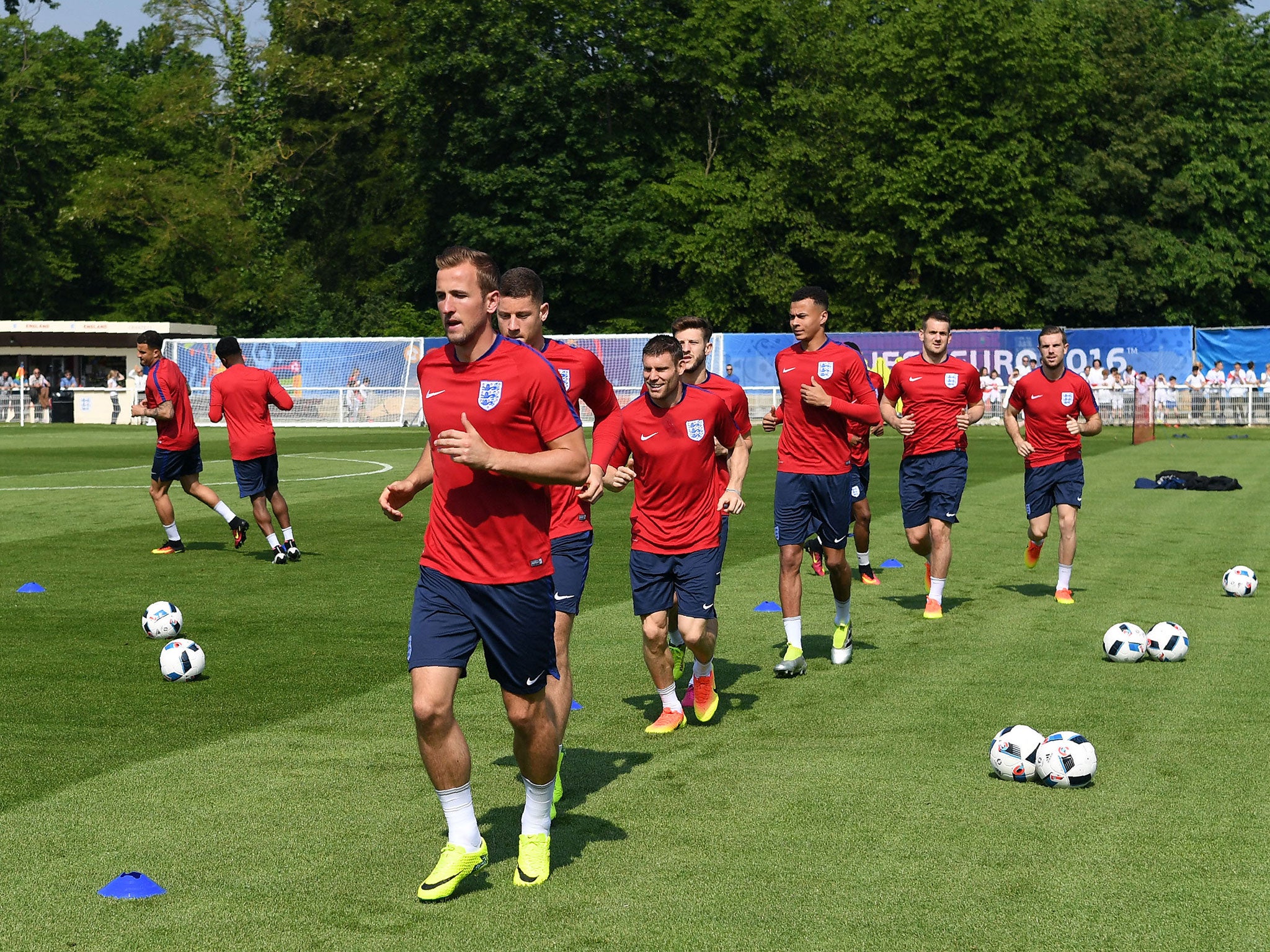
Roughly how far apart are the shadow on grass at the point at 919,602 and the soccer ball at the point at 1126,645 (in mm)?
2302

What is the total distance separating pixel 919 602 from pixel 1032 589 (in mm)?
1326

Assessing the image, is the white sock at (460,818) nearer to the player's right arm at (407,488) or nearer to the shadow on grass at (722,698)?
the player's right arm at (407,488)

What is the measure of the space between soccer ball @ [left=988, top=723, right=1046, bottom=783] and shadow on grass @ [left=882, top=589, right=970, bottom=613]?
5.26 meters

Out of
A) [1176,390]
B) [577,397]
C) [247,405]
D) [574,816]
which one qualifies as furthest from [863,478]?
[1176,390]

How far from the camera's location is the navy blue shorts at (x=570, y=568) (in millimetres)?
7148

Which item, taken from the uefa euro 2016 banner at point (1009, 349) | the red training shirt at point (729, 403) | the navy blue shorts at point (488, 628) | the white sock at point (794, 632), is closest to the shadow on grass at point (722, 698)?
the white sock at point (794, 632)

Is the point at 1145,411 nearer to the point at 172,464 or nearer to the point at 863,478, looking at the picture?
the point at 863,478

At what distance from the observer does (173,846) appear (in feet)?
19.3

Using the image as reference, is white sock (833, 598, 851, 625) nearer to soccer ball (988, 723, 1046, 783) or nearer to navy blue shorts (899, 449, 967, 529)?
navy blue shorts (899, 449, 967, 529)

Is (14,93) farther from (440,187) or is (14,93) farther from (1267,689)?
(1267,689)

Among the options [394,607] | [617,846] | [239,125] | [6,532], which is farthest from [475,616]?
[239,125]

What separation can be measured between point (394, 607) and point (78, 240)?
65.0m

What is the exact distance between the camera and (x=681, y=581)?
7934 millimetres

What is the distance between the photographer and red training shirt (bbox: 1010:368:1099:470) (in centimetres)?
1277
